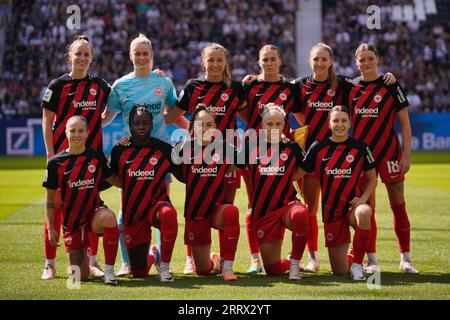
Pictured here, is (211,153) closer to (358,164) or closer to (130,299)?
(358,164)

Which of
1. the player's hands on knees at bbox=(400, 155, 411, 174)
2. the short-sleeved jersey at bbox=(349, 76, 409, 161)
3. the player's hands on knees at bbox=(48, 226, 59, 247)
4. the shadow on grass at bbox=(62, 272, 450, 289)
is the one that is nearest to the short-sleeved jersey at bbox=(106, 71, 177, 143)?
the player's hands on knees at bbox=(48, 226, 59, 247)

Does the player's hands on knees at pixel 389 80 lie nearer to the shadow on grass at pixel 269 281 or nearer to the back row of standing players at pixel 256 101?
the back row of standing players at pixel 256 101

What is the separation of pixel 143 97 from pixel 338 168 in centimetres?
169

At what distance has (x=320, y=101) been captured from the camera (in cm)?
747

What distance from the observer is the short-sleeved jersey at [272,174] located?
7.18 m

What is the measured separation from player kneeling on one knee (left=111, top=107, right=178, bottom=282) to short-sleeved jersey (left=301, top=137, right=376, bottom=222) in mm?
1192

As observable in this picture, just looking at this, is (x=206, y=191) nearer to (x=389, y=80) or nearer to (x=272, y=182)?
(x=272, y=182)

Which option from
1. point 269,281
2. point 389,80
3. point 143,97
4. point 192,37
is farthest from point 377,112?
point 192,37

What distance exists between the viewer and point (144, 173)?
704 cm

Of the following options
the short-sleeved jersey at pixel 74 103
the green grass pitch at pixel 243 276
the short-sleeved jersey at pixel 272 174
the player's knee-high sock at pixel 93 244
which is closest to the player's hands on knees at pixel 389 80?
the short-sleeved jersey at pixel 272 174

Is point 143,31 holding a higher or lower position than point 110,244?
higher

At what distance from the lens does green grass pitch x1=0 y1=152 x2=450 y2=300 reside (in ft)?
20.5

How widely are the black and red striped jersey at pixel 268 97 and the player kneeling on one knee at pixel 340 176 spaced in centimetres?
50

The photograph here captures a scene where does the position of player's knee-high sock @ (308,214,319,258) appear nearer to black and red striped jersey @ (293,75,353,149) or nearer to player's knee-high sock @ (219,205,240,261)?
black and red striped jersey @ (293,75,353,149)
